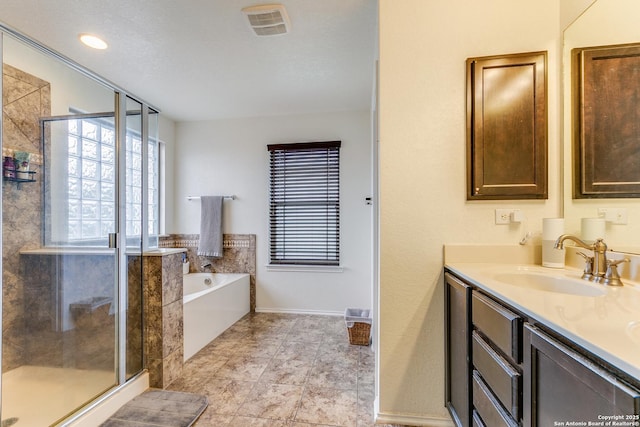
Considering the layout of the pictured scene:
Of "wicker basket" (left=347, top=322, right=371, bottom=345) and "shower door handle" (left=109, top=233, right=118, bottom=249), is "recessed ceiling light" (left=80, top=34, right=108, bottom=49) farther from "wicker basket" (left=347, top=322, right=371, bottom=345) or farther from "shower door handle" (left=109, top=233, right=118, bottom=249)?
"wicker basket" (left=347, top=322, right=371, bottom=345)

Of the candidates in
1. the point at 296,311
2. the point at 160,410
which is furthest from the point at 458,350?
the point at 296,311

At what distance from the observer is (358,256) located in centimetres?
333

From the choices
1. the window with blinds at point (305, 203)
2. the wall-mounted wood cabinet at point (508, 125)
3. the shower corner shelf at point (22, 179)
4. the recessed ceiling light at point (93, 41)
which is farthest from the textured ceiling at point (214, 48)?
the shower corner shelf at point (22, 179)

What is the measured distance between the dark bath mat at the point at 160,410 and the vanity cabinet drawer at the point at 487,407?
152 cm

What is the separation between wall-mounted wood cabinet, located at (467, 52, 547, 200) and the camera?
4.78 feet

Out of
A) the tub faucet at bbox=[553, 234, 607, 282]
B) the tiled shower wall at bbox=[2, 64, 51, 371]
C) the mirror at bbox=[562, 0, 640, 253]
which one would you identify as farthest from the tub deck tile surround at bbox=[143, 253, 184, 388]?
the mirror at bbox=[562, 0, 640, 253]

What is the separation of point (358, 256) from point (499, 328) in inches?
94.4

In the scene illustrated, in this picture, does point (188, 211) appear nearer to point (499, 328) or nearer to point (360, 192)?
point (360, 192)

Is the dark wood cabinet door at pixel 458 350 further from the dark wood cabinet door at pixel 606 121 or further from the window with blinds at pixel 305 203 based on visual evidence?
the window with blinds at pixel 305 203

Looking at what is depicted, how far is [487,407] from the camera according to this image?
103 centimetres

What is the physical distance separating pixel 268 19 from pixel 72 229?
79.5 inches

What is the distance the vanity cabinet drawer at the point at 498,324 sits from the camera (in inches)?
33.3

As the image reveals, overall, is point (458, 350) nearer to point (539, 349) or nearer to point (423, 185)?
point (539, 349)

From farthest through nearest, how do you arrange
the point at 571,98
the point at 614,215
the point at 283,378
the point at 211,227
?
the point at 211,227, the point at 283,378, the point at 571,98, the point at 614,215
